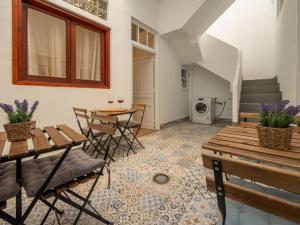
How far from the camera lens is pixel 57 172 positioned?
1132mm

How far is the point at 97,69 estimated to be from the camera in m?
3.39

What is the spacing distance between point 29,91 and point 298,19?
4.09 m

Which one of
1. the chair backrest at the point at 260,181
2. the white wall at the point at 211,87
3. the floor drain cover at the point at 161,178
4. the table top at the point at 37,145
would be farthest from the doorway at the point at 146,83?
the chair backrest at the point at 260,181

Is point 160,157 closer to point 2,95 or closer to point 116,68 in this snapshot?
point 116,68

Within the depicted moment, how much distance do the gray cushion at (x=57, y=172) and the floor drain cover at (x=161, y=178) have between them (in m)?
0.93

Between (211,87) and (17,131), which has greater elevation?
(211,87)

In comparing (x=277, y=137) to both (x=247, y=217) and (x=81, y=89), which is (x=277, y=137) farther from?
(x=81, y=89)

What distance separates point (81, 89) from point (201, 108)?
428cm

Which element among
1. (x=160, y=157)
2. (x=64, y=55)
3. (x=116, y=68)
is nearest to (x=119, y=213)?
(x=160, y=157)

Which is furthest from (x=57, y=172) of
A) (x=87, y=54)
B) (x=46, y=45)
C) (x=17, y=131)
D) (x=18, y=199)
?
(x=87, y=54)

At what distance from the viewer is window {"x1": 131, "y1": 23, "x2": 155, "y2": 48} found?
409 cm

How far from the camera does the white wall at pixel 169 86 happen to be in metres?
4.90

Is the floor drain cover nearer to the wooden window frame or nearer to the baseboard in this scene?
the wooden window frame

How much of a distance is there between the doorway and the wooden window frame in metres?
1.57
